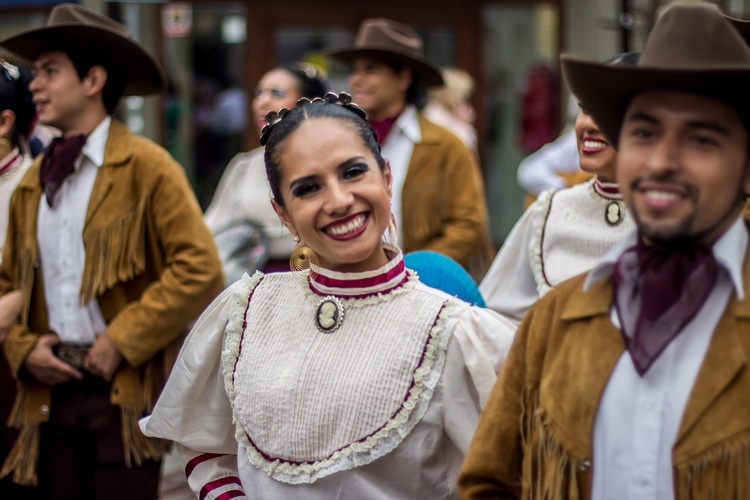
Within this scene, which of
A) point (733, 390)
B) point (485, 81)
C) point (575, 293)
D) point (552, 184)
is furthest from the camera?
point (485, 81)

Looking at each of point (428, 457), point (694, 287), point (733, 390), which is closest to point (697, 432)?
point (733, 390)

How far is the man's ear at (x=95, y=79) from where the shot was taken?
4.24 meters

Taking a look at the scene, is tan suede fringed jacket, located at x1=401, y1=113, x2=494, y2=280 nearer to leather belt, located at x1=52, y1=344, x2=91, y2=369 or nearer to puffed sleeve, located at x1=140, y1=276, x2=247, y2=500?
leather belt, located at x1=52, y1=344, x2=91, y2=369

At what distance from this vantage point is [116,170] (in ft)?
13.6

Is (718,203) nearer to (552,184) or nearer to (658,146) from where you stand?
(658,146)

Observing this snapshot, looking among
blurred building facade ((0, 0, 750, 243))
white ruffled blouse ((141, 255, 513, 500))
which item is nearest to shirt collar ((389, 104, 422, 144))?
white ruffled blouse ((141, 255, 513, 500))

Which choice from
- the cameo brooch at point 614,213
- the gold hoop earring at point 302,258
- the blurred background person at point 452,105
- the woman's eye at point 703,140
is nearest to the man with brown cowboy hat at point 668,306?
the woman's eye at point 703,140

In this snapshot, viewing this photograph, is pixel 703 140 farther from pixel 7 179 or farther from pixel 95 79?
pixel 7 179

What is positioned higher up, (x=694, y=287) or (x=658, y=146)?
(x=658, y=146)

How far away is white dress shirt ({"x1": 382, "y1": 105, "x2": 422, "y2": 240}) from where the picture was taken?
17.4 feet

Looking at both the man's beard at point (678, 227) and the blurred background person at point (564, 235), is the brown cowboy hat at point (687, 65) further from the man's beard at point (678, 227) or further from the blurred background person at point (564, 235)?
the blurred background person at point (564, 235)

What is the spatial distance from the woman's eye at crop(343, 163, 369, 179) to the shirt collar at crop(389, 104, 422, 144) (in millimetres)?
2829

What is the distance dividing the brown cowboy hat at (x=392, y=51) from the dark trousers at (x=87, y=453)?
7.93 feet

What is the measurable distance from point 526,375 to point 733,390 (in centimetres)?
42
